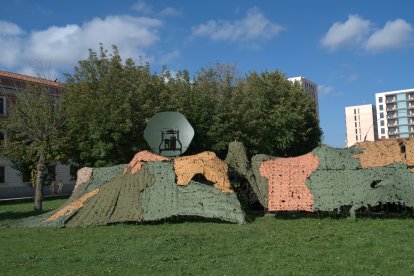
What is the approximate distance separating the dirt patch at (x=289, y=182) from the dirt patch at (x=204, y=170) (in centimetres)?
147

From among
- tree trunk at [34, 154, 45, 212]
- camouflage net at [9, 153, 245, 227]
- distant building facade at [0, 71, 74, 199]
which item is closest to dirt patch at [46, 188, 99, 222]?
camouflage net at [9, 153, 245, 227]

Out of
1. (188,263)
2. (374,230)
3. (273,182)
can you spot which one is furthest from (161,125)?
(188,263)

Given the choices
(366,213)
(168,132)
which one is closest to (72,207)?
(168,132)

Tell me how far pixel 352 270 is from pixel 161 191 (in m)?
8.22

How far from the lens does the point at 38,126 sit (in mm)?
23219

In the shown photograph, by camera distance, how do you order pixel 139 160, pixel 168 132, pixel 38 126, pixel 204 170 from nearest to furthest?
pixel 204 170
pixel 139 160
pixel 168 132
pixel 38 126

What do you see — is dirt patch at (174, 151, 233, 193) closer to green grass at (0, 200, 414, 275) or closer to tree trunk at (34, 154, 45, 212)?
green grass at (0, 200, 414, 275)

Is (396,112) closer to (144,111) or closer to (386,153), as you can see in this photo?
(144,111)

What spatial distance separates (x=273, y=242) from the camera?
421 inches

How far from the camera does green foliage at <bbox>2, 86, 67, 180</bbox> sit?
23141mm

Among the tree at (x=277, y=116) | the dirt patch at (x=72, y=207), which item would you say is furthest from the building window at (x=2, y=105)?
the dirt patch at (x=72, y=207)

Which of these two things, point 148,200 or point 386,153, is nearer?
point 148,200

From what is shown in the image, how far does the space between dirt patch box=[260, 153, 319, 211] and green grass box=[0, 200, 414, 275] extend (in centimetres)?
98

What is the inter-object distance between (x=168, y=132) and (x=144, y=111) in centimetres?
398
